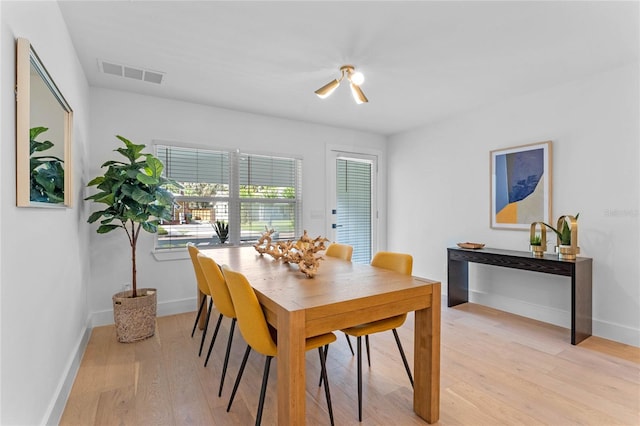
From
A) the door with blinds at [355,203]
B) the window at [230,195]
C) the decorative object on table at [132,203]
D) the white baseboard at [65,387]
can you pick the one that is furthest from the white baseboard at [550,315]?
the white baseboard at [65,387]

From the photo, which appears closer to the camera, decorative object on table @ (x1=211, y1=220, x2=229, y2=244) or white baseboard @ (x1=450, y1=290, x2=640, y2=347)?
white baseboard @ (x1=450, y1=290, x2=640, y2=347)

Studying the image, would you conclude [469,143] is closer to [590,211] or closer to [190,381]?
[590,211]

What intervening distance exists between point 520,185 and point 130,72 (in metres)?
4.06

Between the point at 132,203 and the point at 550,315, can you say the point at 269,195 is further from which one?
the point at 550,315

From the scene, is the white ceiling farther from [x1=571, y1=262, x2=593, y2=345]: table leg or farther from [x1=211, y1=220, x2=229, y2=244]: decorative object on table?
[x1=571, y1=262, x2=593, y2=345]: table leg

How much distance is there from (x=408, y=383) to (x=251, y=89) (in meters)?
2.95

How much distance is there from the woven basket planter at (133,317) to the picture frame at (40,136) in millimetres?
1056

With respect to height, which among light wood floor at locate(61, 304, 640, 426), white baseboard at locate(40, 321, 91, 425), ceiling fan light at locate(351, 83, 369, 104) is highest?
ceiling fan light at locate(351, 83, 369, 104)

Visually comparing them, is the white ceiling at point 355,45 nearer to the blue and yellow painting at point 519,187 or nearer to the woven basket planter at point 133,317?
the blue and yellow painting at point 519,187

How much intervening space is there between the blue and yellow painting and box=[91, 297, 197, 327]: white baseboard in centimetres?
369

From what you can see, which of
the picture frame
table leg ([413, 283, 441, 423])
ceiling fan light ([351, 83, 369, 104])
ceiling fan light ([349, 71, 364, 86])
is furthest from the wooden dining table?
ceiling fan light ([349, 71, 364, 86])

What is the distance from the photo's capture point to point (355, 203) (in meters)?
4.97

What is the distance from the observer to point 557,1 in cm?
189

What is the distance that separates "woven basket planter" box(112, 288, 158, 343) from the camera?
2.76m
